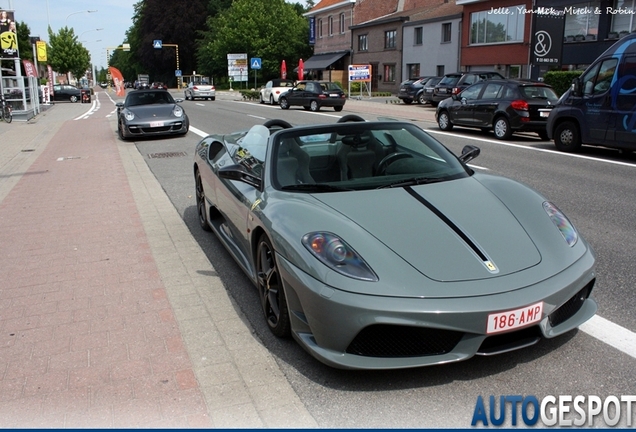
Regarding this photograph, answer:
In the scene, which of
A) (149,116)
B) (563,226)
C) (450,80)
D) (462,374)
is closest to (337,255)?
(462,374)

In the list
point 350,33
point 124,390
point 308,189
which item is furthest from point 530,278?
point 350,33

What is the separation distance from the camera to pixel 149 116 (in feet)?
52.9

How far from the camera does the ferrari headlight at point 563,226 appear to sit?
11.9 feet

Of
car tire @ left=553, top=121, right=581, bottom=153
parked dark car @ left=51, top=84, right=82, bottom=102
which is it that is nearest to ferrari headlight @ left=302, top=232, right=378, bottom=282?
car tire @ left=553, top=121, right=581, bottom=153

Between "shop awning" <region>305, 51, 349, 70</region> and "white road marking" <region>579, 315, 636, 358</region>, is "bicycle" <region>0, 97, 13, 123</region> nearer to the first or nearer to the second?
"white road marking" <region>579, 315, 636, 358</region>

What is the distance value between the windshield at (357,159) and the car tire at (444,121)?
1347cm

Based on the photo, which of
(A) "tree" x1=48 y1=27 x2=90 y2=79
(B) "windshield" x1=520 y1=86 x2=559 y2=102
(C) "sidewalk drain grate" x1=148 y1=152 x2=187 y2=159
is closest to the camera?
(C) "sidewalk drain grate" x1=148 y1=152 x2=187 y2=159

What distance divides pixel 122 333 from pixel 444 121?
50.1 feet

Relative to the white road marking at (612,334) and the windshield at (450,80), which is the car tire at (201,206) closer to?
the white road marking at (612,334)

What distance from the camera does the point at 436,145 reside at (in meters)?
4.69

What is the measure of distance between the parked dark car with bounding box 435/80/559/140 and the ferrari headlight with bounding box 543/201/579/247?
12.1 metres

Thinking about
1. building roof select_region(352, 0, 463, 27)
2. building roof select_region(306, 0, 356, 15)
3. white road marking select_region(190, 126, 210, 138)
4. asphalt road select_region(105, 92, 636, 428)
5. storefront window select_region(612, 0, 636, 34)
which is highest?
building roof select_region(306, 0, 356, 15)

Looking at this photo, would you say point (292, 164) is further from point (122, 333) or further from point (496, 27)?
point (496, 27)

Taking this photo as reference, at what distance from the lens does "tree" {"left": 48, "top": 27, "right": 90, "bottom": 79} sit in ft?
248
